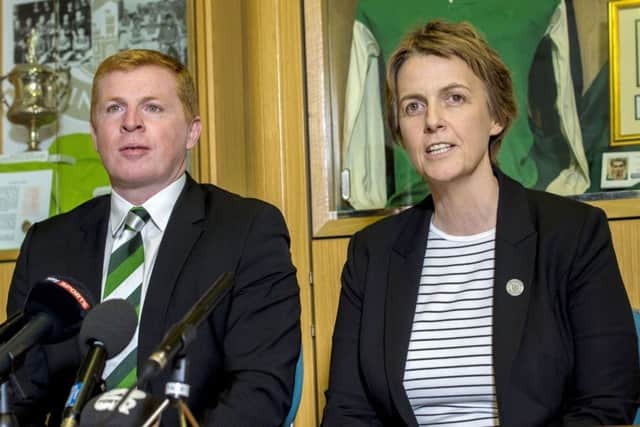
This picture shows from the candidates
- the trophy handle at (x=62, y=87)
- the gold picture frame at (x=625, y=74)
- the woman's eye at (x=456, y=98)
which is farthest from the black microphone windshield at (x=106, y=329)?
the trophy handle at (x=62, y=87)

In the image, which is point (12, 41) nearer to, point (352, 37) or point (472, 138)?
point (352, 37)

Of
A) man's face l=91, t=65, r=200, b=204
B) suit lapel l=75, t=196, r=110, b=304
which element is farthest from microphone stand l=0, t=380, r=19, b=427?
man's face l=91, t=65, r=200, b=204

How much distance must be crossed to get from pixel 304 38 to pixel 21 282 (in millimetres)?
1286

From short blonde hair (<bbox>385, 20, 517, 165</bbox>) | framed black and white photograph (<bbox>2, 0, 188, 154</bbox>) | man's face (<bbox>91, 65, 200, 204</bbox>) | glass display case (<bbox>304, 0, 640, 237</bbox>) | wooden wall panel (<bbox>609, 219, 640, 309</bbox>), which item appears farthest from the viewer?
framed black and white photograph (<bbox>2, 0, 188, 154</bbox>)

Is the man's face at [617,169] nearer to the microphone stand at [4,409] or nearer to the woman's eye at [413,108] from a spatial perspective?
the woman's eye at [413,108]

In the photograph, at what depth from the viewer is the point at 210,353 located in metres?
2.04

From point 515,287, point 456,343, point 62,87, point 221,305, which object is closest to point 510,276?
point 515,287

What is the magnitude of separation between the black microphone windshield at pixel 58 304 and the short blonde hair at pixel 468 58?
1048 mm

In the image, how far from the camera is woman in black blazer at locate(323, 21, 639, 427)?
1852 millimetres

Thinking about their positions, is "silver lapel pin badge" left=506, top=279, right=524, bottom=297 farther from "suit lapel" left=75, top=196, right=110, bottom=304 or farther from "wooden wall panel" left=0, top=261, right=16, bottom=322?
"wooden wall panel" left=0, top=261, right=16, bottom=322

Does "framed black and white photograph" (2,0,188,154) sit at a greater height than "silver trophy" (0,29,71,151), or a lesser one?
greater

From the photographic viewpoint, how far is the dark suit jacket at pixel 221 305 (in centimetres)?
198

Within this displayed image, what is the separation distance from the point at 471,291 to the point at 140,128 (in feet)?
2.86

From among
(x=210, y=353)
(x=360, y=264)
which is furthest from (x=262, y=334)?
(x=360, y=264)
